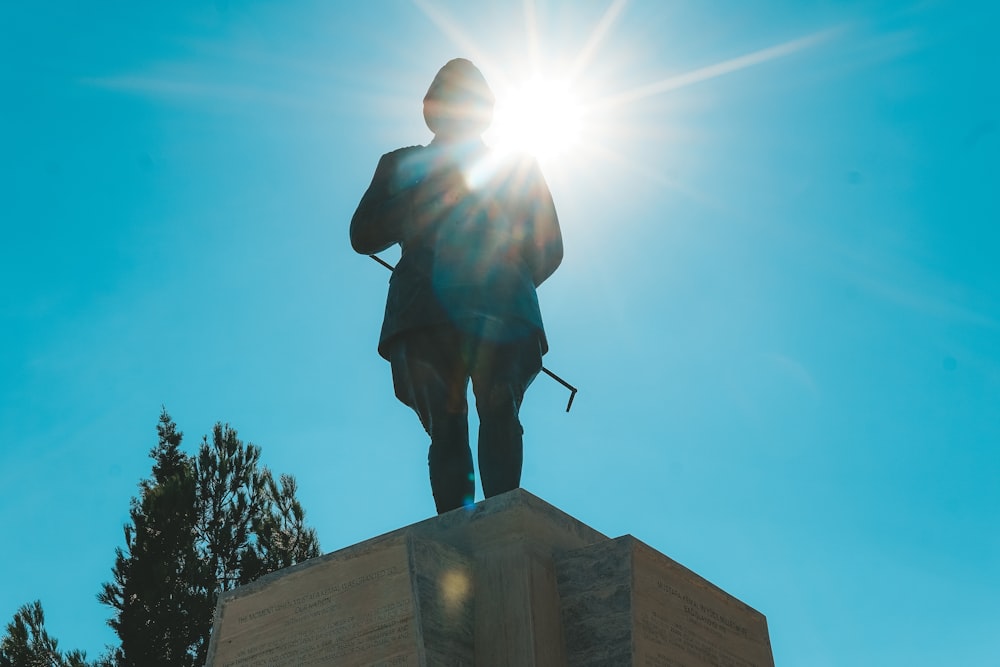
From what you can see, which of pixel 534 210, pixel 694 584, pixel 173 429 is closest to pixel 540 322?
pixel 534 210

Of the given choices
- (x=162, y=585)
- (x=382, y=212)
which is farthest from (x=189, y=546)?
(x=382, y=212)

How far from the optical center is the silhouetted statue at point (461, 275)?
4.58m

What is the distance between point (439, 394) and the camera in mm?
4672

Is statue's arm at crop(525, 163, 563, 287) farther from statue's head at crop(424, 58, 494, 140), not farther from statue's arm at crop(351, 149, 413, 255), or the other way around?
statue's arm at crop(351, 149, 413, 255)

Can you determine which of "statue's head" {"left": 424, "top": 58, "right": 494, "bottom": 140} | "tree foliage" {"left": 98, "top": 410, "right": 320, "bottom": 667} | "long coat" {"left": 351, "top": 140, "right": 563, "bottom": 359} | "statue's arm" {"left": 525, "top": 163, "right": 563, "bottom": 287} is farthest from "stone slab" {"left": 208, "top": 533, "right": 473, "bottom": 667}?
"tree foliage" {"left": 98, "top": 410, "right": 320, "bottom": 667}

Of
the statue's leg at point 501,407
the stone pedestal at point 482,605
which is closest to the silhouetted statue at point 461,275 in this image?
the statue's leg at point 501,407

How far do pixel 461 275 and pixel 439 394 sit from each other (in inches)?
20.5

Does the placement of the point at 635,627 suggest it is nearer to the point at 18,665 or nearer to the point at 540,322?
the point at 540,322

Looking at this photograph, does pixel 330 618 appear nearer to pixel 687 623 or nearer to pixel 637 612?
pixel 637 612

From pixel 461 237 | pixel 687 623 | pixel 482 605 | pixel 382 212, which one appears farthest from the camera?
pixel 382 212

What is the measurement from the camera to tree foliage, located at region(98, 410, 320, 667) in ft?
46.6

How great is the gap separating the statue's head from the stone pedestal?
78.4 inches

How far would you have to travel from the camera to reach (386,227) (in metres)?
5.07

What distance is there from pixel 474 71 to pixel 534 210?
81 cm
